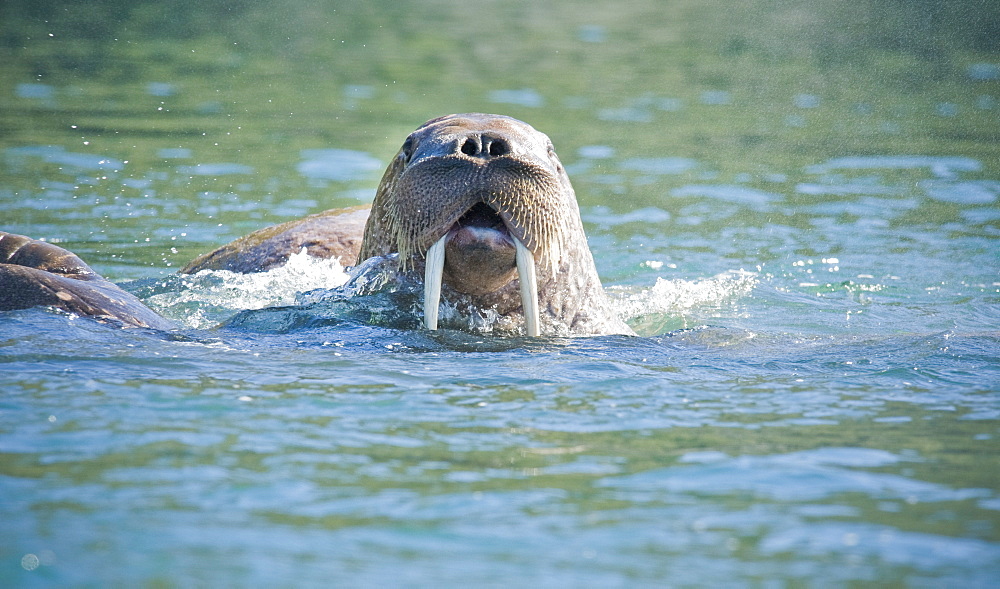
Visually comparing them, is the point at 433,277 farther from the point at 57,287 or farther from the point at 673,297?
the point at 673,297

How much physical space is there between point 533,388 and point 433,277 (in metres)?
0.78

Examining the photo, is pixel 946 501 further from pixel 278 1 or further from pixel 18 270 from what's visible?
pixel 278 1

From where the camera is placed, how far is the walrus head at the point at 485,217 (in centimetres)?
540

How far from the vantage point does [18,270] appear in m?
5.64

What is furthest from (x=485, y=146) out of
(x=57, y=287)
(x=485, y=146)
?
(x=57, y=287)

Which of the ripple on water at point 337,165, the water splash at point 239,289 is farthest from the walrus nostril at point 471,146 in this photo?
the ripple on water at point 337,165

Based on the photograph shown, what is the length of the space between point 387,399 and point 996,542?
230cm

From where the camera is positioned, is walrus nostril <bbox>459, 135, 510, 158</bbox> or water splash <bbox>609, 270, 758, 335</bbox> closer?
walrus nostril <bbox>459, 135, 510, 158</bbox>

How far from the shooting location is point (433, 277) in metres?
5.43

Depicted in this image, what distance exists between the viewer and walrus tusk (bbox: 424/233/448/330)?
5434mm

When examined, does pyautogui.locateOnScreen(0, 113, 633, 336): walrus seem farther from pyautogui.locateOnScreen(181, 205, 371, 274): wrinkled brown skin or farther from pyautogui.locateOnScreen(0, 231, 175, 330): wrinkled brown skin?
pyautogui.locateOnScreen(181, 205, 371, 274): wrinkled brown skin

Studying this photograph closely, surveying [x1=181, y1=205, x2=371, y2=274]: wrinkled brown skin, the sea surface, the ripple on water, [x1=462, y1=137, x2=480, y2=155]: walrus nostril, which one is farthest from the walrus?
the ripple on water

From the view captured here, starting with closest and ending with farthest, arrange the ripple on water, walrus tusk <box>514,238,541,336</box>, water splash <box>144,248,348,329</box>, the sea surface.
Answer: the sea surface, walrus tusk <box>514,238,541,336</box>, water splash <box>144,248,348,329</box>, the ripple on water

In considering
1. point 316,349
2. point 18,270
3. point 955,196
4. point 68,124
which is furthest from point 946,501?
point 68,124
